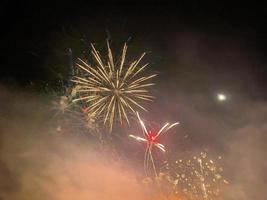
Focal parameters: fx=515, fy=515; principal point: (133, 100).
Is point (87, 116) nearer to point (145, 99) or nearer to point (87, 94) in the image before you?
point (87, 94)

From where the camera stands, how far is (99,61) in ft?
82.1

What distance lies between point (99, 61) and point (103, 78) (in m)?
0.89

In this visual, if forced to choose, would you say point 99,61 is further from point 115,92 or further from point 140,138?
point 140,138

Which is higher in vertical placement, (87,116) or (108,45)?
(108,45)

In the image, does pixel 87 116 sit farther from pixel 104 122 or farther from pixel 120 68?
pixel 120 68

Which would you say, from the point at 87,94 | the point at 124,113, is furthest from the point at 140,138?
the point at 87,94

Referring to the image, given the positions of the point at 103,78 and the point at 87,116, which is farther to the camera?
the point at 87,116

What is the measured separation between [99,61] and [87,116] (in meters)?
3.14

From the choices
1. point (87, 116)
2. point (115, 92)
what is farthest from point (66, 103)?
point (115, 92)

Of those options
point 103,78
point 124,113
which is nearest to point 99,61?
point 103,78

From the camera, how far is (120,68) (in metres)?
25.0

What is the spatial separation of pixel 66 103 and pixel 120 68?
3.55 m

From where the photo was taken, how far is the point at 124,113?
83.5ft

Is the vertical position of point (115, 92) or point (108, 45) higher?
point (108, 45)
